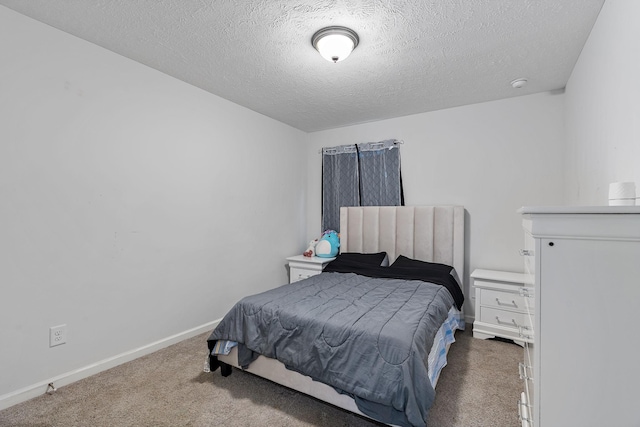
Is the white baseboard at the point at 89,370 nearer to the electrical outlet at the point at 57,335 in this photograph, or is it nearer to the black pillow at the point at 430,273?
the electrical outlet at the point at 57,335

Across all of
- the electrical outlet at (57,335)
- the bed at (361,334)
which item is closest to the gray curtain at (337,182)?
the bed at (361,334)

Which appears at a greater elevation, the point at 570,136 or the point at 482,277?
the point at 570,136

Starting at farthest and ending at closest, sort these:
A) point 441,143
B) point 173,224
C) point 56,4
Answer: point 441,143, point 173,224, point 56,4

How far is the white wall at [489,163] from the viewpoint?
9.62 ft

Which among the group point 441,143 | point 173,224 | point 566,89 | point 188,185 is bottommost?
point 173,224

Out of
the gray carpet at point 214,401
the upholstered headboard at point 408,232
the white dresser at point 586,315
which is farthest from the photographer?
the upholstered headboard at point 408,232

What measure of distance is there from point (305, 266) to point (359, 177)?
1.35m

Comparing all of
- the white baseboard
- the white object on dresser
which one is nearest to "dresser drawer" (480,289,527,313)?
the white object on dresser

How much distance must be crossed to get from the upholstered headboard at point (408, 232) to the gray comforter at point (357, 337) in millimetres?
876

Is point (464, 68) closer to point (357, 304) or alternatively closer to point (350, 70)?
point (350, 70)

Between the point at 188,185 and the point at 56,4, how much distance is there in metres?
1.48

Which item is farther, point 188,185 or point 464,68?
point 188,185

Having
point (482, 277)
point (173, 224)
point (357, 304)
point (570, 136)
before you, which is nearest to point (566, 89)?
point (570, 136)

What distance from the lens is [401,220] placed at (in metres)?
3.46
